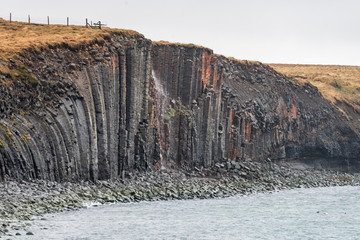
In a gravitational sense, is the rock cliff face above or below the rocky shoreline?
above

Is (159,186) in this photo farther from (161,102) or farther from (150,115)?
(161,102)

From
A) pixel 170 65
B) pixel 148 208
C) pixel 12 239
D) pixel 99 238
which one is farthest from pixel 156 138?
pixel 12 239

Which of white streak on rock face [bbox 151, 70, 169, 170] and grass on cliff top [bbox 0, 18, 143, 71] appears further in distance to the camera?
white streak on rock face [bbox 151, 70, 169, 170]

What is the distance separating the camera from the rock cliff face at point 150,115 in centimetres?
4659

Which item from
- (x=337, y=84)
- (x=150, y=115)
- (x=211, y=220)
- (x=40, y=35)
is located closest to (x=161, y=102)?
(x=150, y=115)

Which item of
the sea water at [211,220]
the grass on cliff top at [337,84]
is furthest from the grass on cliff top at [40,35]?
the grass on cliff top at [337,84]

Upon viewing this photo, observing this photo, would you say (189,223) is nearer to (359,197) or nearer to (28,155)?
(28,155)

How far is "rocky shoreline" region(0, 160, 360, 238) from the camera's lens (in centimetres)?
3809

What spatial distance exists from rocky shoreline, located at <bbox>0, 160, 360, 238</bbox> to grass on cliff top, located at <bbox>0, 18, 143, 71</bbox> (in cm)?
1063

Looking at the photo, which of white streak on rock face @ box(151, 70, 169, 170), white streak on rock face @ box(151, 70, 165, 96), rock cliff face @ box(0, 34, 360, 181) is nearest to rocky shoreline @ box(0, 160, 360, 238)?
rock cliff face @ box(0, 34, 360, 181)

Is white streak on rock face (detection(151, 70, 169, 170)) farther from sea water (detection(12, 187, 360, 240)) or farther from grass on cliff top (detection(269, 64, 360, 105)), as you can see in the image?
grass on cliff top (detection(269, 64, 360, 105))

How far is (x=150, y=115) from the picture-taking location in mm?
64062

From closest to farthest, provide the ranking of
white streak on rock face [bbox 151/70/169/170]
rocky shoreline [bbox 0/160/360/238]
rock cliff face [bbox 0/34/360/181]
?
1. rocky shoreline [bbox 0/160/360/238]
2. rock cliff face [bbox 0/34/360/181]
3. white streak on rock face [bbox 151/70/169/170]

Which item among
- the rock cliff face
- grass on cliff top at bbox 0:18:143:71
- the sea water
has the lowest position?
the sea water
